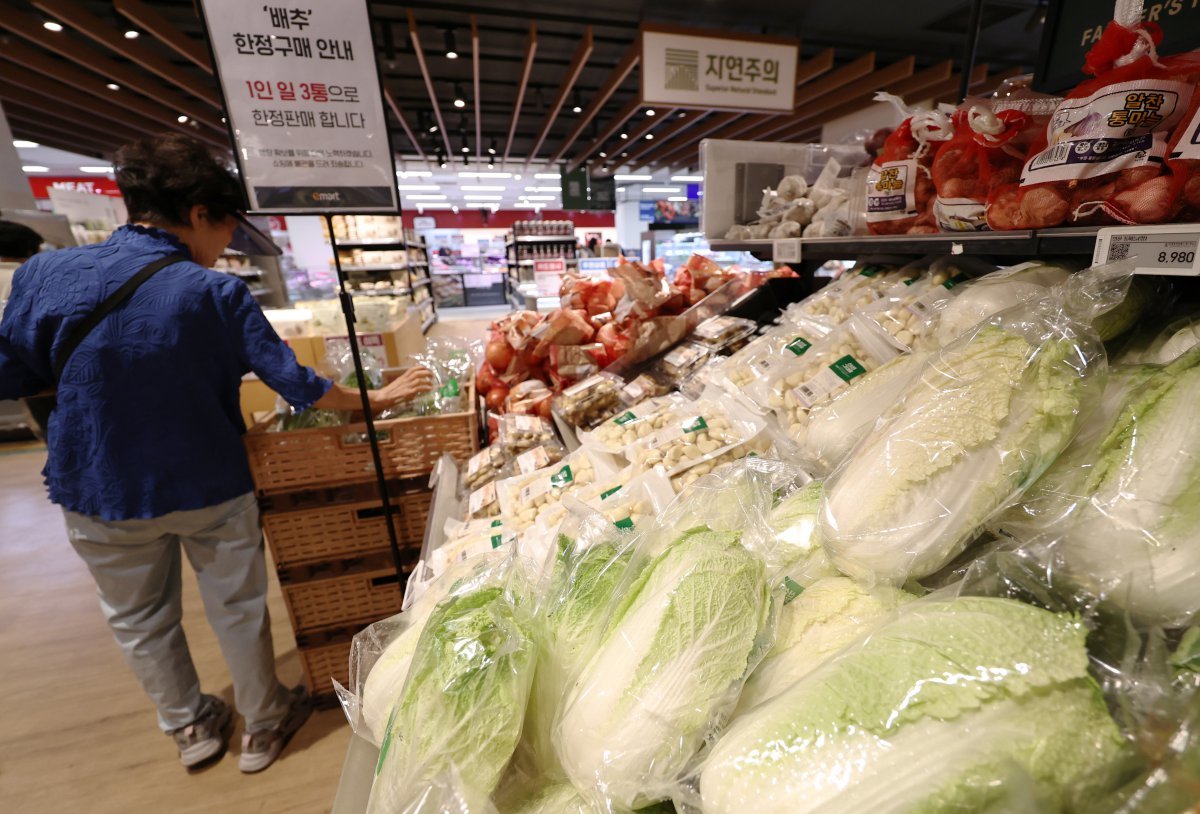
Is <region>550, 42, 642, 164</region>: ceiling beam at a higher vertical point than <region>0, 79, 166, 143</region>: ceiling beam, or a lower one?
lower

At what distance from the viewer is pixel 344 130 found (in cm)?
163

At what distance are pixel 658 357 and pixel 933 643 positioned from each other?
68.0 inches

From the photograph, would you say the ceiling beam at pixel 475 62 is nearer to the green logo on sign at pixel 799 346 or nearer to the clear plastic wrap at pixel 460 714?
the green logo on sign at pixel 799 346

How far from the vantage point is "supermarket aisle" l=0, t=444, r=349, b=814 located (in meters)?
1.93

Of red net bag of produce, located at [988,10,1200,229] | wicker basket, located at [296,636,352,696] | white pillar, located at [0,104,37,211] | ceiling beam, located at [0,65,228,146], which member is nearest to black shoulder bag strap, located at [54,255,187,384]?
wicker basket, located at [296,636,352,696]

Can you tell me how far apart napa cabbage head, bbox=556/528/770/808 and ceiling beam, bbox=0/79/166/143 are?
24.4ft

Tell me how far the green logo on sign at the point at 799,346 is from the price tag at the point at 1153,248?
2.03 ft

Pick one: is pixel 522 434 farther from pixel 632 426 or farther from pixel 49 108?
pixel 49 108

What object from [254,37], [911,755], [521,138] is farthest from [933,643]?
[521,138]

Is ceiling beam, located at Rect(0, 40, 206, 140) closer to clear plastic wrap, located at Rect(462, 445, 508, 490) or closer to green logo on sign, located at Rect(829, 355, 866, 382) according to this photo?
clear plastic wrap, located at Rect(462, 445, 508, 490)

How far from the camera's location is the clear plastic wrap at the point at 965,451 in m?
0.65

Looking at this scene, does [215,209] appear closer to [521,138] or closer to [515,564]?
[515,564]

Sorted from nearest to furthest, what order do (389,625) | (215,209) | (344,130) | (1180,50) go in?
(389,625) < (1180,50) < (344,130) < (215,209)

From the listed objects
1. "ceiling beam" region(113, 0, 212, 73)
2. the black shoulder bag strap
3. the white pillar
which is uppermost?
"ceiling beam" region(113, 0, 212, 73)
